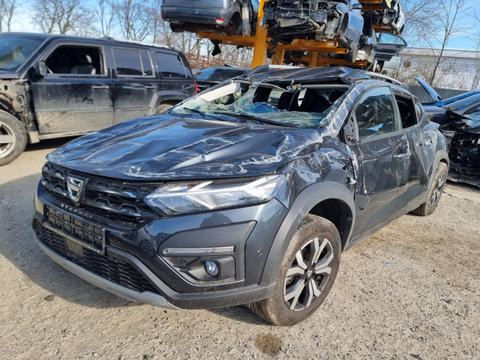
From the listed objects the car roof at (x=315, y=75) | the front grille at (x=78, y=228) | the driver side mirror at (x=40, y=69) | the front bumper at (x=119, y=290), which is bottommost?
the front bumper at (x=119, y=290)

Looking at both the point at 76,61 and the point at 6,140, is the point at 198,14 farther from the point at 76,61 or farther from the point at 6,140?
the point at 6,140

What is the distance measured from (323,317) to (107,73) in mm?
5283

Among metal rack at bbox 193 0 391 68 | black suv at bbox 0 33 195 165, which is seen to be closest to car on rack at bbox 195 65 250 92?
metal rack at bbox 193 0 391 68

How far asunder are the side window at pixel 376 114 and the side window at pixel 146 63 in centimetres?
459

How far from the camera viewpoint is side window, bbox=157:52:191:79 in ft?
21.9

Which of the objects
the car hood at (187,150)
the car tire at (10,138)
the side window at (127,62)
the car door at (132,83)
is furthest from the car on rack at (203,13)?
the car hood at (187,150)

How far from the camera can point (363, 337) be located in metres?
2.26

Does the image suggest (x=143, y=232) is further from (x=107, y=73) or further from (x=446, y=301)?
(x=107, y=73)

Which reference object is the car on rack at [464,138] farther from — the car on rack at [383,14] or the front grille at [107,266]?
the front grille at [107,266]

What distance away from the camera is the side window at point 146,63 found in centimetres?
639

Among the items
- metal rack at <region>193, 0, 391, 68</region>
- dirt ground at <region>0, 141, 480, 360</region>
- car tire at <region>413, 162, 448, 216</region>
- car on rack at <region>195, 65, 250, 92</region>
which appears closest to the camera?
dirt ground at <region>0, 141, 480, 360</region>

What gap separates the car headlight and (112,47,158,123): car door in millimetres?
4811

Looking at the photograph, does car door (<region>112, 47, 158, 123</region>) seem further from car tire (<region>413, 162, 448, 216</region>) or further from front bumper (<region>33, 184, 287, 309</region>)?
car tire (<region>413, 162, 448, 216</region>)

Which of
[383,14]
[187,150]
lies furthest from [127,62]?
[383,14]
